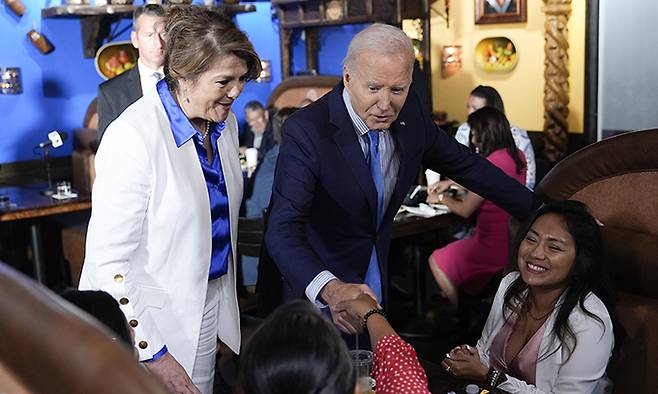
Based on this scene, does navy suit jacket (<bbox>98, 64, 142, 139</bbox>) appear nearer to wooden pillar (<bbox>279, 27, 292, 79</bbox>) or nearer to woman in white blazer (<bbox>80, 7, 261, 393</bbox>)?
woman in white blazer (<bbox>80, 7, 261, 393</bbox>)

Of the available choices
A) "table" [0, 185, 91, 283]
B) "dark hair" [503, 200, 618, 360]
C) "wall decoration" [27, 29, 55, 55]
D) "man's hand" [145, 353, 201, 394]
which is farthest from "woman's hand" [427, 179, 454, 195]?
"wall decoration" [27, 29, 55, 55]

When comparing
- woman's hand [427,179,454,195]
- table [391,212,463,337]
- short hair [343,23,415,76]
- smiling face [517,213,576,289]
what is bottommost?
table [391,212,463,337]

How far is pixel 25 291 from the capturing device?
2.46 feet

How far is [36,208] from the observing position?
436 centimetres

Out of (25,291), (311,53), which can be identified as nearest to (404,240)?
(311,53)

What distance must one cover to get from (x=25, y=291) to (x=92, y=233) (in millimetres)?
1047

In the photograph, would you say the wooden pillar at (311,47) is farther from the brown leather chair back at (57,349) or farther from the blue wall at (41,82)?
the brown leather chair back at (57,349)

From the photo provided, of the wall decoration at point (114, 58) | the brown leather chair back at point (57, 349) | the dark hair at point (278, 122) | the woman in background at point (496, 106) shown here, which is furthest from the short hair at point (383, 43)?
the wall decoration at point (114, 58)

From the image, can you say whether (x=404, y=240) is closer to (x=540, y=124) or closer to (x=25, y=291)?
(x=540, y=124)

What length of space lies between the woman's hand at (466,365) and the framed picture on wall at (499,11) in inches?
202

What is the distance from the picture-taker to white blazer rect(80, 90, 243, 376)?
174 cm

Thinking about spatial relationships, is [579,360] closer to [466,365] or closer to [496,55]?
[466,365]

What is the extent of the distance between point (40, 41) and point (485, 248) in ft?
11.5

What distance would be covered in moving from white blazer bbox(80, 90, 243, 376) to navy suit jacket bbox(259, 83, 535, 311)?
0.23 m
